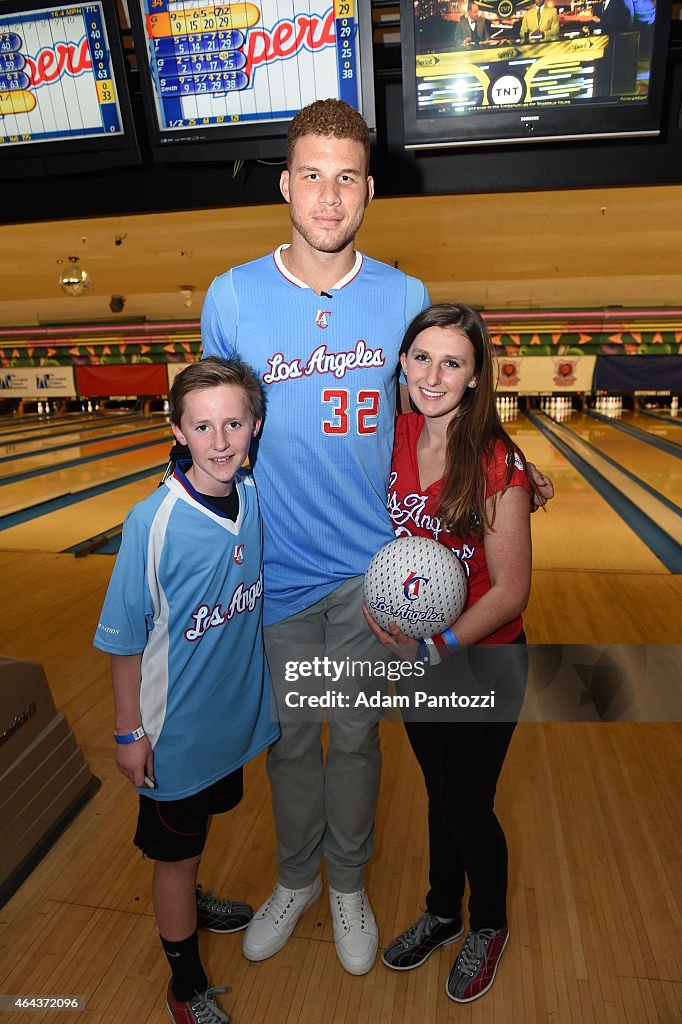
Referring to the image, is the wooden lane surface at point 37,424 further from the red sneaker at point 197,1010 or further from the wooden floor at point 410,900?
the red sneaker at point 197,1010

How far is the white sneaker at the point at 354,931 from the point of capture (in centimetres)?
111

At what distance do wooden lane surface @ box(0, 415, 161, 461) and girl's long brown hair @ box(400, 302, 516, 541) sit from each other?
613 cm

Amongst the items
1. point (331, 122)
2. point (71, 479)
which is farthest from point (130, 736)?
point (71, 479)

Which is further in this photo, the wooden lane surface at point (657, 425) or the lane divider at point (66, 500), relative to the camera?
the wooden lane surface at point (657, 425)

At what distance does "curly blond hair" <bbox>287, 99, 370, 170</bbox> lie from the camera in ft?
3.33

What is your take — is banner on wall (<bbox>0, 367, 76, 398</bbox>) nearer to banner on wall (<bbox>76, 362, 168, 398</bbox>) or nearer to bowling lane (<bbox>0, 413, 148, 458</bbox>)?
banner on wall (<bbox>76, 362, 168, 398</bbox>)

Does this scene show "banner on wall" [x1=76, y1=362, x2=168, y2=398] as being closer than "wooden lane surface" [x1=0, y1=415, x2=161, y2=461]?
No

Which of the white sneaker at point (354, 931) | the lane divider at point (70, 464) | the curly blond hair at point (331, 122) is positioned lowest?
the lane divider at point (70, 464)

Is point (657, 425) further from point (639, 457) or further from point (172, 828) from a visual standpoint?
point (172, 828)

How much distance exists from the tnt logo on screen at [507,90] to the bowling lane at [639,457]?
291 centimetres

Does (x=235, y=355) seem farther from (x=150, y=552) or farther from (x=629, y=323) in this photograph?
(x=629, y=323)

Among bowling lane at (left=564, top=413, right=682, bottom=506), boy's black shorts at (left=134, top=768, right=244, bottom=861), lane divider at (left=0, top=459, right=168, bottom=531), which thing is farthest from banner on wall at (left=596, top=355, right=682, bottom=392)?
boy's black shorts at (left=134, top=768, right=244, bottom=861)

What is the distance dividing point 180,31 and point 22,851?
217cm

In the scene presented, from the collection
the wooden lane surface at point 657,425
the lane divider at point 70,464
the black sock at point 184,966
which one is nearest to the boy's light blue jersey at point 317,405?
the black sock at point 184,966
